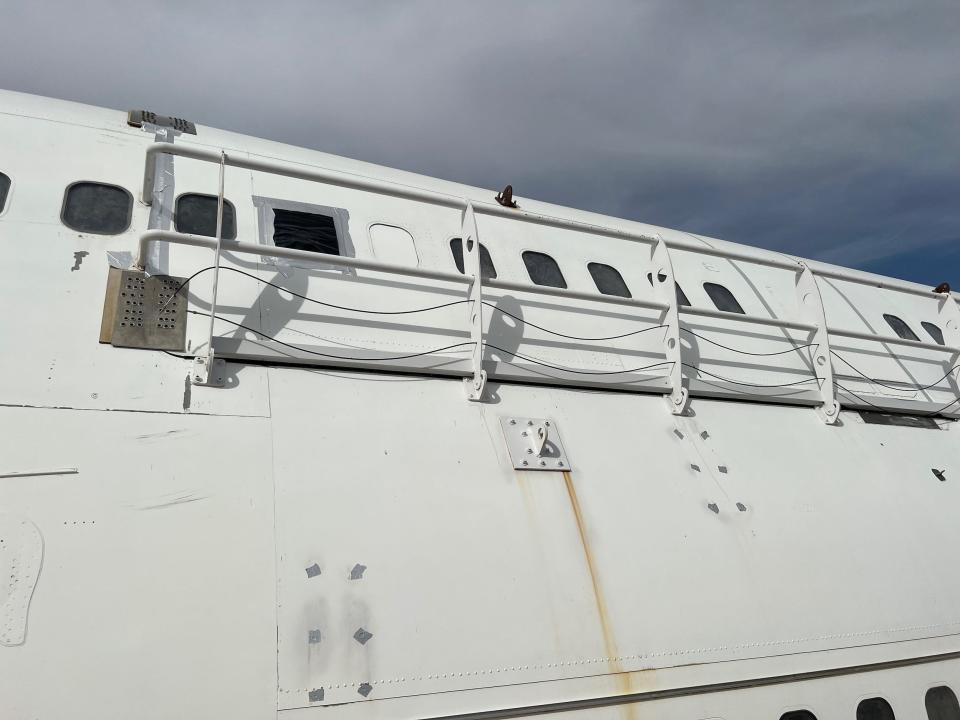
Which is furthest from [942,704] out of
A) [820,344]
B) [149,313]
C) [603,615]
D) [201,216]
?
[201,216]

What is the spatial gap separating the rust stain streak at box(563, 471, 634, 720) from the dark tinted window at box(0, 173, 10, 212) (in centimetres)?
442

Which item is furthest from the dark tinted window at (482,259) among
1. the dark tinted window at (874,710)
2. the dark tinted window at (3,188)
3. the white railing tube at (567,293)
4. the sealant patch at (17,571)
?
the dark tinted window at (874,710)

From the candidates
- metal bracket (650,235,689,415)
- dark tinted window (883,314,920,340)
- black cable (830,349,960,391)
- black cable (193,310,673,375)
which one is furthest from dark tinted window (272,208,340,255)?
dark tinted window (883,314,920,340)

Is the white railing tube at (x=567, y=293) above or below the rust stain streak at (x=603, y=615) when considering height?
above

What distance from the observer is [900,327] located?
10.1 metres

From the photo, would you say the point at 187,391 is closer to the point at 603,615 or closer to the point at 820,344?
the point at 603,615

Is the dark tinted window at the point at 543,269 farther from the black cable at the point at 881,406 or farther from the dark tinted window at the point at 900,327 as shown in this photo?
the dark tinted window at the point at 900,327

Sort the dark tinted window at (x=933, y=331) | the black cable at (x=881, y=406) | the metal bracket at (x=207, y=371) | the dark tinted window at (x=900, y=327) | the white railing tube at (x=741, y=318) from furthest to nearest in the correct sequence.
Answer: the dark tinted window at (x=933, y=331)
the dark tinted window at (x=900, y=327)
the black cable at (x=881, y=406)
the white railing tube at (x=741, y=318)
the metal bracket at (x=207, y=371)

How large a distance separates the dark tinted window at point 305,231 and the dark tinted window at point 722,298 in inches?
182

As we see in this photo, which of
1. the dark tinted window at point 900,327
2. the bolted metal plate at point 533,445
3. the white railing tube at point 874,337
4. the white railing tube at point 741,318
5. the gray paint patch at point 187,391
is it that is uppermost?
the dark tinted window at point 900,327

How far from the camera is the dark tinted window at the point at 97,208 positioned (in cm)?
488

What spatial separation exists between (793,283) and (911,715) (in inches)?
225

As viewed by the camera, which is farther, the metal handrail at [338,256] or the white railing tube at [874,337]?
the white railing tube at [874,337]

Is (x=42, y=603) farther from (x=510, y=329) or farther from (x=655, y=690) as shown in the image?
(x=510, y=329)
